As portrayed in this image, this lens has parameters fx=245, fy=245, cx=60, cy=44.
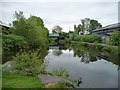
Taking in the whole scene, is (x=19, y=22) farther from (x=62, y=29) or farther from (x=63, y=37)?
(x=62, y=29)

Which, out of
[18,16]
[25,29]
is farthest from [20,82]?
[18,16]

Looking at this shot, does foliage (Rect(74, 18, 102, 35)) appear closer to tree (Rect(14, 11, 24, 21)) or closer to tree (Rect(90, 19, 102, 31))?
tree (Rect(90, 19, 102, 31))

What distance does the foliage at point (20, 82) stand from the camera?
420 inches

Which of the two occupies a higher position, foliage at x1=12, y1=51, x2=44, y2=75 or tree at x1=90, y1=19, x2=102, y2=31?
tree at x1=90, y1=19, x2=102, y2=31

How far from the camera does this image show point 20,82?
11391 mm

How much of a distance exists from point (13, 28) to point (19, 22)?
6.47ft

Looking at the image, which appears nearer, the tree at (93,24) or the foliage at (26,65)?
the foliage at (26,65)

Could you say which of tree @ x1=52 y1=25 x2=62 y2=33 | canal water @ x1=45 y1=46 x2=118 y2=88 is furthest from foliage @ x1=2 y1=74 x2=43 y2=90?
tree @ x1=52 y1=25 x2=62 y2=33

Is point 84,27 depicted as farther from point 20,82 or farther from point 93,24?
Result: point 20,82

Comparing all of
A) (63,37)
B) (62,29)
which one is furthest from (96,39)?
(62,29)

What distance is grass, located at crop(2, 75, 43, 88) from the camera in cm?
1067

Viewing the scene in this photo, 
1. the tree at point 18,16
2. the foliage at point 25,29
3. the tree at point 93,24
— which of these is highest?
the tree at point 93,24

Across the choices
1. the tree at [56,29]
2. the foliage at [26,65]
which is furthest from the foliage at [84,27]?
the foliage at [26,65]

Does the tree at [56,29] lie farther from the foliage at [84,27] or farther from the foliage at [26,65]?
the foliage at [26,65]
